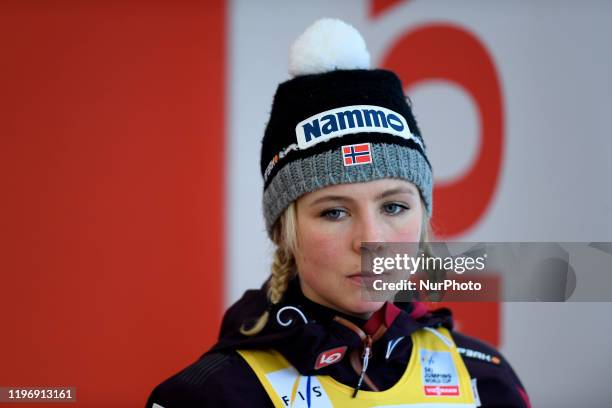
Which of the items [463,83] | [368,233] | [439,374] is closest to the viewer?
[368,233]

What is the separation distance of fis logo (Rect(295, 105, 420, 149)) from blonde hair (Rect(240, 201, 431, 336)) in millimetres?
136

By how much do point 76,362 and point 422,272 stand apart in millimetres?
1302

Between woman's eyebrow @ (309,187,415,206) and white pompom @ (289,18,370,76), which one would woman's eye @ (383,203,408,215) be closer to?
woman's eyebrow @ (309,187,415,206)

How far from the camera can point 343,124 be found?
1.28m

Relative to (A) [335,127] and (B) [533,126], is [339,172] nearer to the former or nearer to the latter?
(A) [335,127]

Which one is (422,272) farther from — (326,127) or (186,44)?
(186,44)

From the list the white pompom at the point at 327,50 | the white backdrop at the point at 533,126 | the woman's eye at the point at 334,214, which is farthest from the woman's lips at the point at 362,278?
the white backdrop at the point at 533,126

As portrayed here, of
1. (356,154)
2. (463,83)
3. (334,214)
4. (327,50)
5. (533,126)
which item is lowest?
(334,214)

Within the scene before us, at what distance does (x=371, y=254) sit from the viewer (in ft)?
3.91

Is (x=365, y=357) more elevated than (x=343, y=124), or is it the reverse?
(x=343, y=124)

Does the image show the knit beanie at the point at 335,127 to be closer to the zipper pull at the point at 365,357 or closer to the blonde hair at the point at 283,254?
the blonde hair at the point at 283,254

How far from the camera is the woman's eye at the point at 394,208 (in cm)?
125

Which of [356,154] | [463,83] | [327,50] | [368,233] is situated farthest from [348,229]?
[463,83]

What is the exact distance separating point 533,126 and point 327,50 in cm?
133
